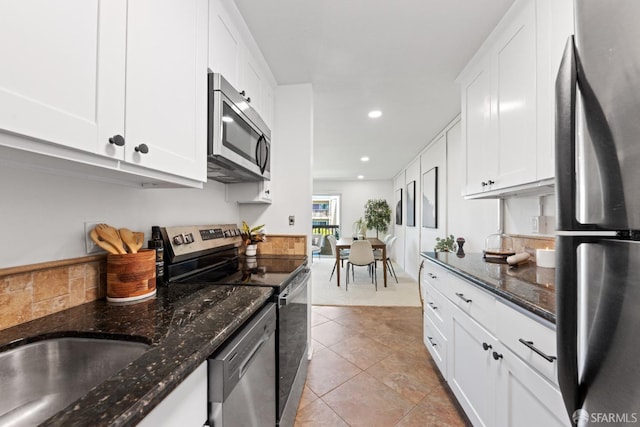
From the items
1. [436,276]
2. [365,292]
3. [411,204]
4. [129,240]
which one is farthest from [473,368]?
[411,204]

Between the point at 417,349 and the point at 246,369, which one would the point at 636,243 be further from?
the point at 417,349

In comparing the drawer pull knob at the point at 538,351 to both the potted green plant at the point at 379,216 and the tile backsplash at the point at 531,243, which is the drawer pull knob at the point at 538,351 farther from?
the potted green plant at the point at 379,216

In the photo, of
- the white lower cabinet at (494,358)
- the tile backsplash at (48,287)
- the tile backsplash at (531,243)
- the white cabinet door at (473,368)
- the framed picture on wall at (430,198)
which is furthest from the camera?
the framed picture on wall at (430,198)

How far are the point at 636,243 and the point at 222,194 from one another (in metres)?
2.04

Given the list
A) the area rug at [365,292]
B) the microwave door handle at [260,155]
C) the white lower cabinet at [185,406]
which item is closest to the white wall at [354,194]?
the area rug at [365,292]

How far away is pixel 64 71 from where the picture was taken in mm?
579

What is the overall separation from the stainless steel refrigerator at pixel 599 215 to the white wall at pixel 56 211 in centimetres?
144

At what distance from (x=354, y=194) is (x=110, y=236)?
23.0 feet

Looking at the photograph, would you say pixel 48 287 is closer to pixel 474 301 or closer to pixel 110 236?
pixel 110 236

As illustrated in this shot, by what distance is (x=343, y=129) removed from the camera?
3371 mm

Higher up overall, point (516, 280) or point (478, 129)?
point (478, 129)

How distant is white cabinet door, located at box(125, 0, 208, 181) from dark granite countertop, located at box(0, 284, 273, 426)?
0.50m

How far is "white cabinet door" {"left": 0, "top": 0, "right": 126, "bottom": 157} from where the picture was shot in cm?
49

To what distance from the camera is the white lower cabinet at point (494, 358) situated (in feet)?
2.77
